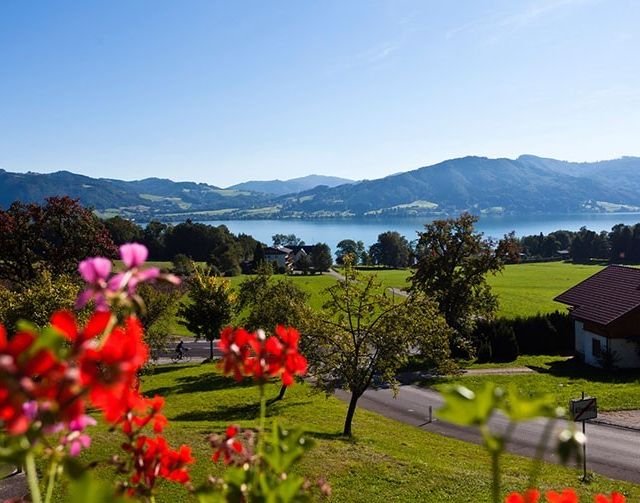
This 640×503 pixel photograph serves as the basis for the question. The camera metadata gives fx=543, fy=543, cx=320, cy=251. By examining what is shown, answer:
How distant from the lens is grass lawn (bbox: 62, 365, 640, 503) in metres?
12.3

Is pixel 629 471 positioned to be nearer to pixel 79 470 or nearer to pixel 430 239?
pixel 79 470

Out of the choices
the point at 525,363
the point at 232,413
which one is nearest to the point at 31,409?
the point at 232,413

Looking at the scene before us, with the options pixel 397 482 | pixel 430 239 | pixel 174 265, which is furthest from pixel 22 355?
pixel 174 265

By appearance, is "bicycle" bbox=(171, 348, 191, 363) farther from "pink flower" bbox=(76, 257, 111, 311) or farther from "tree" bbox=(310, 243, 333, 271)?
"tree" bbox=(310, 243, 333, 271)

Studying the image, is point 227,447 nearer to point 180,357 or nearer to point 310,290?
point 180,357

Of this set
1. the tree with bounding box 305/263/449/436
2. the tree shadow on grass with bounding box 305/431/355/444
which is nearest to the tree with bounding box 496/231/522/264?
the tree with bounding box 305/263/449/436

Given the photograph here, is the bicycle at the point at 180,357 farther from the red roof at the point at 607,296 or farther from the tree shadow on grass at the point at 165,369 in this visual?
the red roof at the point at 607,296

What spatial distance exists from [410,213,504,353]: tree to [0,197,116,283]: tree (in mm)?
21567

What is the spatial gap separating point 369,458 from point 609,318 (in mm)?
22470

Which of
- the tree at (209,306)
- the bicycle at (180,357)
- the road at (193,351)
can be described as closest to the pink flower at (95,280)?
the tree at (209,306)

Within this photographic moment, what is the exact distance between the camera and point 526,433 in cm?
2039

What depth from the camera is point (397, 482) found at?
42.1ft

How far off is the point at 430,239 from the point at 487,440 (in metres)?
35.3

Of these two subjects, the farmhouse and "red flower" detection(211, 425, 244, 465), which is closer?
"red flower" detection(211, 425, 244, 465)
